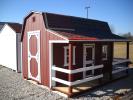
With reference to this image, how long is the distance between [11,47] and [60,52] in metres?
7.29

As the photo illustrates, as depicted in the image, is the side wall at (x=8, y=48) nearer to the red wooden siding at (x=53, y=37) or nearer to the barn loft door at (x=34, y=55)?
the barn loft door at (x=34, y=55)

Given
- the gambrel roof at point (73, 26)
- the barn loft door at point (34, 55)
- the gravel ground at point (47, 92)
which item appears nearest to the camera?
the gravel ground at point (47, 92)

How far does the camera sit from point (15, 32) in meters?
14.8

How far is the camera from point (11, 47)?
52.2 feet

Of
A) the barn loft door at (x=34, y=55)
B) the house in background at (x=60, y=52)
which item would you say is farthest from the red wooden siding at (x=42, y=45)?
the barn loft door at (x=34, y=55)

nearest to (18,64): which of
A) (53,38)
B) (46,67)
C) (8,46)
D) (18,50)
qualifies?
(18,50)

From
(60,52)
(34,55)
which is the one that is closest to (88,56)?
(60,52)

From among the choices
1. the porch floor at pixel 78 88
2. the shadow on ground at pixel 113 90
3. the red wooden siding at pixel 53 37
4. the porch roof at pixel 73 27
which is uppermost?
the porch roof at pixel 73 27

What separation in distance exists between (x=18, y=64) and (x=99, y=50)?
703cm

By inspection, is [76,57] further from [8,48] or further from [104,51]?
[8,48]

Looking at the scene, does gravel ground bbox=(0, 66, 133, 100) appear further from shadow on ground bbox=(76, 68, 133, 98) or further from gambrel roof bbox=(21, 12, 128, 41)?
gambrel roof bbox=(21, 12, 128, 41)

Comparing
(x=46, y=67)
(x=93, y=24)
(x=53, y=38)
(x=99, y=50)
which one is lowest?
(x=46, y=67)

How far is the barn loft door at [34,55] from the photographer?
35.7 feet

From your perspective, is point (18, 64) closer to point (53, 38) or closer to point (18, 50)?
point (18, 50)
